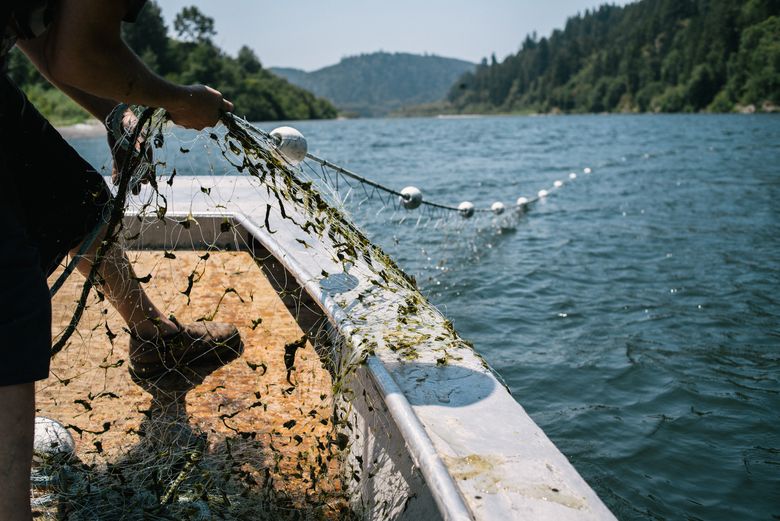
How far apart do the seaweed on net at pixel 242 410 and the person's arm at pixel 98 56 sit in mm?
583

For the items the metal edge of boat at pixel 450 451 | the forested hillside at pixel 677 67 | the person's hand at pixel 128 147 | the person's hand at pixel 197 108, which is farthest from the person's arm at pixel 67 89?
the forested hillside at pixel 677 67

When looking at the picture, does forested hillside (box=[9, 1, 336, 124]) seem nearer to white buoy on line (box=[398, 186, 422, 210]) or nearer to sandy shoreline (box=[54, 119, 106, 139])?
sandy shoreline (box=[54, 119, 106, 139])

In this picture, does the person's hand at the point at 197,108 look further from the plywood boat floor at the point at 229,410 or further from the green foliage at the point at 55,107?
the green foliage at the point at 55,107

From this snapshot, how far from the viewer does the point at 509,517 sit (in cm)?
159

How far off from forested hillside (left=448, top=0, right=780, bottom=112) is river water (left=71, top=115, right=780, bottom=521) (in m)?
84.9

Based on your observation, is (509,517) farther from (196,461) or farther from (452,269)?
(452,269)

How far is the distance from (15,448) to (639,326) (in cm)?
634

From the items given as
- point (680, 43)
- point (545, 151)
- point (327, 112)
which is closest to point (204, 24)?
point (327, 112)

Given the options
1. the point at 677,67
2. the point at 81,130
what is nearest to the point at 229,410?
the point at 81,130

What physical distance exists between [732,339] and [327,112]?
149 m

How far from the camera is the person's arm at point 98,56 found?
5.72 feet

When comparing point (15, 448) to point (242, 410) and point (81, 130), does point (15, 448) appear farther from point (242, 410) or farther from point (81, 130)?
point (81, 130)

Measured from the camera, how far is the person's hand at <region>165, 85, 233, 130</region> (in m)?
2.29

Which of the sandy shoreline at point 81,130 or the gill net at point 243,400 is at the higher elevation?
the sandy shoreline at point 81,130
